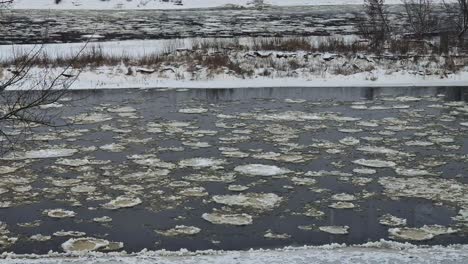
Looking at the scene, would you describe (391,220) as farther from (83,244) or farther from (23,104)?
(23,104)

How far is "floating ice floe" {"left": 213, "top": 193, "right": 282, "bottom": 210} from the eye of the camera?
19.1ft

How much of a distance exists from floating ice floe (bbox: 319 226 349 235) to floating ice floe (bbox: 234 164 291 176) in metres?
1.68

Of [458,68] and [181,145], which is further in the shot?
[458,68]

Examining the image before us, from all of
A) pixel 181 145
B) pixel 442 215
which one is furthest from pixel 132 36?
pixel 442 215

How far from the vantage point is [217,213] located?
561cm

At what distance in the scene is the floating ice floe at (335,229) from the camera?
202 inches

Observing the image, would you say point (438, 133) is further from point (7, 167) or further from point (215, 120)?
point (7, 167)

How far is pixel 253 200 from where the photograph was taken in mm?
5953

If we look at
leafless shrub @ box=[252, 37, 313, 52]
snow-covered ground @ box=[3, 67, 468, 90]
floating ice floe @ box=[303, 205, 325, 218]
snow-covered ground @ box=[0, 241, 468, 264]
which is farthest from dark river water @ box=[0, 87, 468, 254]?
leafless shrub @ box=[252, 37, 313, 52]

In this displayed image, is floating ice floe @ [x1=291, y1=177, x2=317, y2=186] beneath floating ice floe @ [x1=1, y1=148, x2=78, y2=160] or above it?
beneath

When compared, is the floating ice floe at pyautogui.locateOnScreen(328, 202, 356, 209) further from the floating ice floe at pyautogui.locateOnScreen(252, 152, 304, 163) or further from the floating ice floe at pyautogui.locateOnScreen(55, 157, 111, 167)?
the floating ice floe at pyautogui.locateOnScreen(55, 157, 111, 167)

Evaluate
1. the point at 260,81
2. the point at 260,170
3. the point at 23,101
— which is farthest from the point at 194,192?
the point at 260,81

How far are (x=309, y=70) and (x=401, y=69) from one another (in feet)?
7.58

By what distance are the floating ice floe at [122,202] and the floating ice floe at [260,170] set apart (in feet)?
4.83
